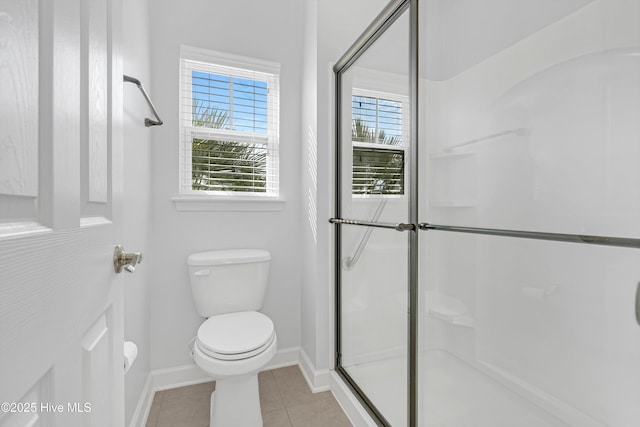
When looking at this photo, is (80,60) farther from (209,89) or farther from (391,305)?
(209,89)

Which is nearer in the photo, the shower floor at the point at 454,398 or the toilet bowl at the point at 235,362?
the shower floor at the point at 454,398

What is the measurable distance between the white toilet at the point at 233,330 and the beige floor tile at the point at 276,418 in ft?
0.33

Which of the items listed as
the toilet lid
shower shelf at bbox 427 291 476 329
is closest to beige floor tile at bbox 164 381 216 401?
the toilet lid

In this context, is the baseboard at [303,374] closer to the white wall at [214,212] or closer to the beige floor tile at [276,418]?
the white wall at [214,212]

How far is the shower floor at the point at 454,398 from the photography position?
954mm

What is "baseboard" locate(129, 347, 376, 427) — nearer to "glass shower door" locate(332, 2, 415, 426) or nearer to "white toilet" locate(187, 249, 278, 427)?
"glass shower door" locate(332, 2, 415, 426)

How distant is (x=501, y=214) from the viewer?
3.34 feet

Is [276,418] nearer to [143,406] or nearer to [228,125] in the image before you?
[143,406]

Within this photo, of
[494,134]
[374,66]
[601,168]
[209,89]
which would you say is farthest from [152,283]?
[601,168]

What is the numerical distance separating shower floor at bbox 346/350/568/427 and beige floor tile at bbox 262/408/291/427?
0.50 metres

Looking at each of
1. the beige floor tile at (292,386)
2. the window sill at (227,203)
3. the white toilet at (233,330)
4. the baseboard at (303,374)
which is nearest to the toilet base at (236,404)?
the white toilet at (233,330)

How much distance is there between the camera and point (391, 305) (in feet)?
4.33

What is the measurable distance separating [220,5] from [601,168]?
2132 millimetres

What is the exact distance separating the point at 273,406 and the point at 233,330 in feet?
1.71
